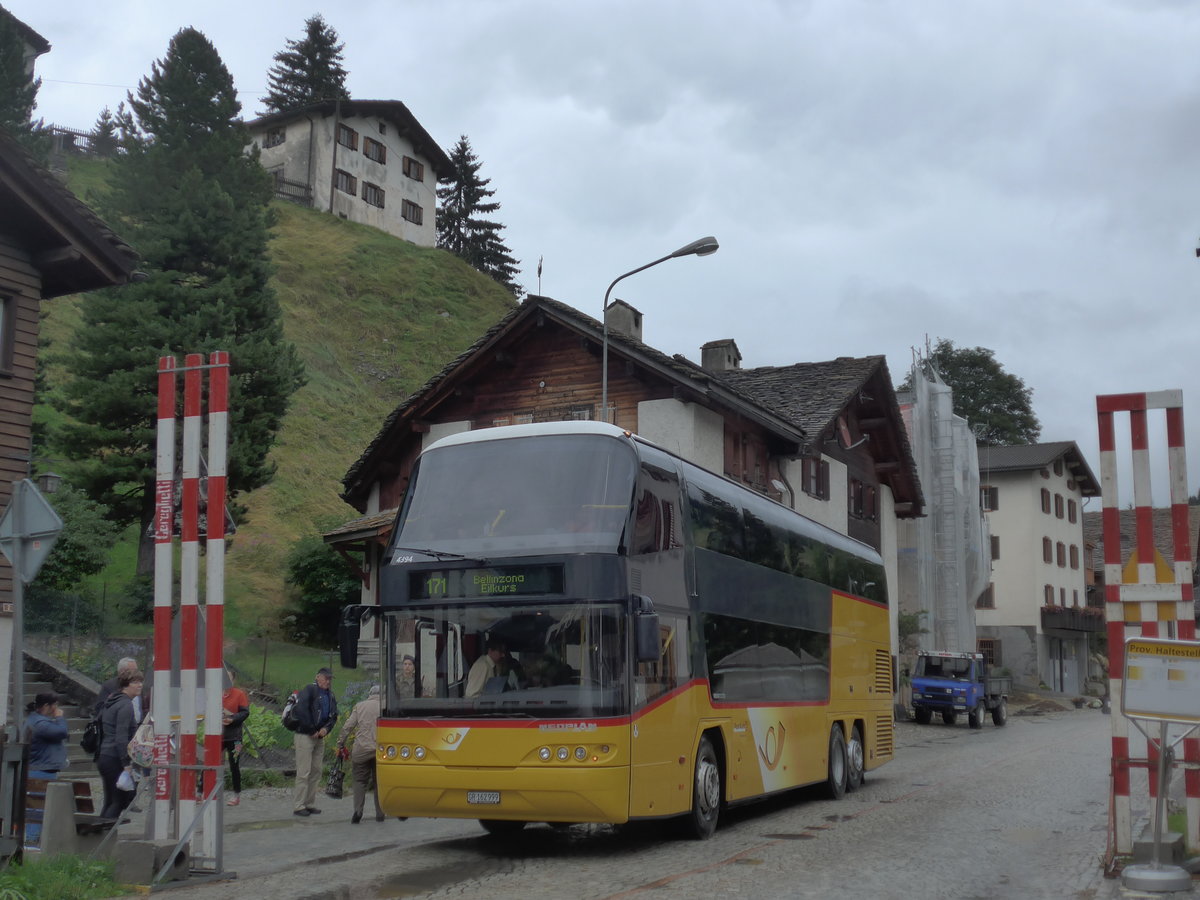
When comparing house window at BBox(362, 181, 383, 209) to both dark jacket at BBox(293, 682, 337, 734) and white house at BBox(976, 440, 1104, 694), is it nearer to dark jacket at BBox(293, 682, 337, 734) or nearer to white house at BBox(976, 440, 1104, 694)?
white house at BBox(976, 440, 1104, 694)

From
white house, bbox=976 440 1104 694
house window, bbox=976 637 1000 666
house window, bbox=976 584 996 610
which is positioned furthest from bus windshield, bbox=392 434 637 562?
house window, bbox=976 584 996 610

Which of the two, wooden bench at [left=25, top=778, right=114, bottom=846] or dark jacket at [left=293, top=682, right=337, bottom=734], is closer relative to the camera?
wooden bench at [left=25, top=778, right=114, bottom=846]

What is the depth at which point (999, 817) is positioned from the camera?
15.4m

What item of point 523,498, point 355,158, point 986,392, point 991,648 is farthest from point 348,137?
point 523,498

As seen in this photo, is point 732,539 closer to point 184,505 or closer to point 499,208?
point 184,505

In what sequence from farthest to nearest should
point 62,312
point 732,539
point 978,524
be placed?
point 62,312
point 978,524
point 732,539

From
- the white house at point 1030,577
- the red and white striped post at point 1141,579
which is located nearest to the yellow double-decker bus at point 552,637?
the red and white striped post at point 1141,579

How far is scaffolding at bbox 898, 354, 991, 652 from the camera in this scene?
46656mm

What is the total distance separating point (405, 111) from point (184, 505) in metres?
84.3

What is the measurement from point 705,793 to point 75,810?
601 centimetres

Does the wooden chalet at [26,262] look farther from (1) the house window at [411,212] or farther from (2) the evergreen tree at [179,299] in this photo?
(1) the house window at [411,212]

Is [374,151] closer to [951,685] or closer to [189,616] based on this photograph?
[951,685]

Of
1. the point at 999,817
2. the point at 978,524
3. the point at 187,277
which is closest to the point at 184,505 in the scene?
the point at 999,817

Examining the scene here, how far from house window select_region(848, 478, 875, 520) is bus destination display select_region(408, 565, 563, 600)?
88.5 ft
